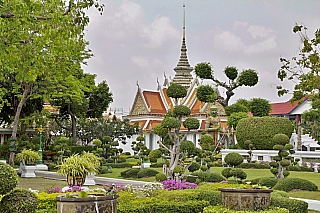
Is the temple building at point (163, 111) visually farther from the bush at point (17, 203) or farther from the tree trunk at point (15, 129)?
the bush at point (17, 203)

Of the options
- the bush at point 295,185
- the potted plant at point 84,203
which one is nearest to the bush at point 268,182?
the bush at point 295,185

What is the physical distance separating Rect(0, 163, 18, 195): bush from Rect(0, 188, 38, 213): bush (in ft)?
1.31

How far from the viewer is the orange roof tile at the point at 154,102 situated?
1767 inches

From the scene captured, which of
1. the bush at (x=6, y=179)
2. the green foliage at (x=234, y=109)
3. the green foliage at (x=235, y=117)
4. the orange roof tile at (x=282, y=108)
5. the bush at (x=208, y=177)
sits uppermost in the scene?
the orange roof tile at (x=282, y=108)

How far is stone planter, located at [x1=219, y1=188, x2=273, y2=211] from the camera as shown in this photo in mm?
9250

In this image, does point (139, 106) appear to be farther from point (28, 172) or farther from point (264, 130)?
point (28, 172)

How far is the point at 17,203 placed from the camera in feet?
28.7

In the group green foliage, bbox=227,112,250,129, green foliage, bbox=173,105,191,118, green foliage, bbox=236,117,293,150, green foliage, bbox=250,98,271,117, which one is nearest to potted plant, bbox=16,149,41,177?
green foliage, bbox=173,105,191,118

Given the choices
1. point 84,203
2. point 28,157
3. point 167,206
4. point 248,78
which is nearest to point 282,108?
point 248,78

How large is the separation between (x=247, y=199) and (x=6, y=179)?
13.9 ft

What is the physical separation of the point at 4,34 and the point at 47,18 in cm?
109

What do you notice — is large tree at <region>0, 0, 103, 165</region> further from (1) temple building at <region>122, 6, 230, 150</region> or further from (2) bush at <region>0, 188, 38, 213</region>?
(1) temple building at <region>122, 6, 230, 150</region>

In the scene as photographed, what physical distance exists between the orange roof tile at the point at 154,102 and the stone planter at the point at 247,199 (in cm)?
Answer: 3520

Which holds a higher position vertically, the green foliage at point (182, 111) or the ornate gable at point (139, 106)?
the ornate gable at point (139, 106)
